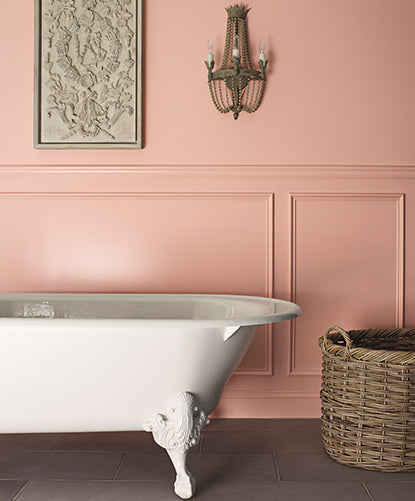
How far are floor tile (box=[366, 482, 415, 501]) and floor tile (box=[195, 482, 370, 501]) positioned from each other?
4 cm

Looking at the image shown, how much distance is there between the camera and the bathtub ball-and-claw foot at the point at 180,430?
158 centimetres

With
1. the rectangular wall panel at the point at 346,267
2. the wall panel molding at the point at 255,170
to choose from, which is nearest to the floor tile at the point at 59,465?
the rectangular wall panel at the point at 346,267

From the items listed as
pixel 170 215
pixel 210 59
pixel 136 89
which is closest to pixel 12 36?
pixel 136 89

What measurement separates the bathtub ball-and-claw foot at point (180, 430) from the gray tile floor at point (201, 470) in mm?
48

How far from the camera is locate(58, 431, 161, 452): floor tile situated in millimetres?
1979

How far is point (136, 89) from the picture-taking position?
7.78ft

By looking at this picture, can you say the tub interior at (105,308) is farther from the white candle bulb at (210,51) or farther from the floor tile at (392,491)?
the white candle bulb at (210,51)

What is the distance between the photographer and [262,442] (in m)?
2.05

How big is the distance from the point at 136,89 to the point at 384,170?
4.14 ft

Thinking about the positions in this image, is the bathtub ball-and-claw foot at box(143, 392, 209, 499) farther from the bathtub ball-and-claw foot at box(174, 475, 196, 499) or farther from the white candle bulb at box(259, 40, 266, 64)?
the white candle bulb at box(259, 40, 266, 64)

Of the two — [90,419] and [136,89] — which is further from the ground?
[136,89]

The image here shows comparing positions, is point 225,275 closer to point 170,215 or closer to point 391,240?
point 170,215

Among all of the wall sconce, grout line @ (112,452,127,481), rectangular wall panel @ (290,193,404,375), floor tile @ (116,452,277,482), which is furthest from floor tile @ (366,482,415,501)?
the wall sconce

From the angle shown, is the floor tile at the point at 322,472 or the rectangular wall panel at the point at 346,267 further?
the rectangular wall panel at the point at 346,267
